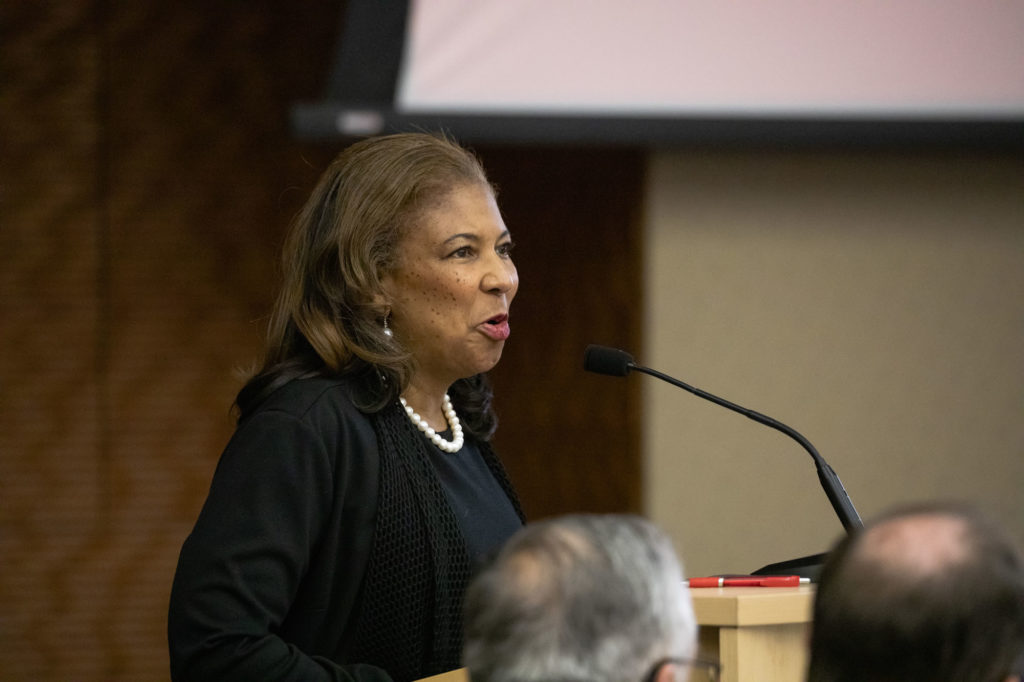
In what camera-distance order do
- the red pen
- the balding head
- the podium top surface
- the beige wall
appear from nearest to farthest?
1. the balding head
2. the podium top surface
3. the red pen
4. the beige wall

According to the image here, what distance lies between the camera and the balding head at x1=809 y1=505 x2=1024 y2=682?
3.05 ft

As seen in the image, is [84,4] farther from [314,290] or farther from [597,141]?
[314,290]

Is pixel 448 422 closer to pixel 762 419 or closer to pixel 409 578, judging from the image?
pixel 409 578

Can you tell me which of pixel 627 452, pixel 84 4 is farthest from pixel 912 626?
pixel 84 4

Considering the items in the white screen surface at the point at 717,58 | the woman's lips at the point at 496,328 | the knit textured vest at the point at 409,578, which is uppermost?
the white screen surface at the point at 717,58

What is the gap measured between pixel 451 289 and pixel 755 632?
748mm

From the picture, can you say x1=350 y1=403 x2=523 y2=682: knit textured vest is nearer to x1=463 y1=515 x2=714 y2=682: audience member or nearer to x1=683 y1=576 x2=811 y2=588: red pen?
x1=683 y1=576 x2=811 y2=588: red pen

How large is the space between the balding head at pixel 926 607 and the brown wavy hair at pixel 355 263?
991 mm

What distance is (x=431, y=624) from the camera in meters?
1.78

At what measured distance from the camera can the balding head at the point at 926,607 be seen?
929 millimetres

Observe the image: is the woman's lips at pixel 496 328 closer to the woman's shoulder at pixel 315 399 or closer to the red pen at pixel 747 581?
the woman's shoulder at pixel 315 399

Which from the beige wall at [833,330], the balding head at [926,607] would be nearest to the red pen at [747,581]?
the balding head at [926,607]

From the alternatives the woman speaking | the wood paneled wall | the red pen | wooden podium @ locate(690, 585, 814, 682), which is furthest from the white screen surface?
wooden podium @ locate(690, 585, 814, 682)

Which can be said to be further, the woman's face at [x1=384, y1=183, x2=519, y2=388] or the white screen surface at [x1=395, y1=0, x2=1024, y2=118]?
the white screen surface at [x1=395, y1=0, x2=1024, y2=118]
